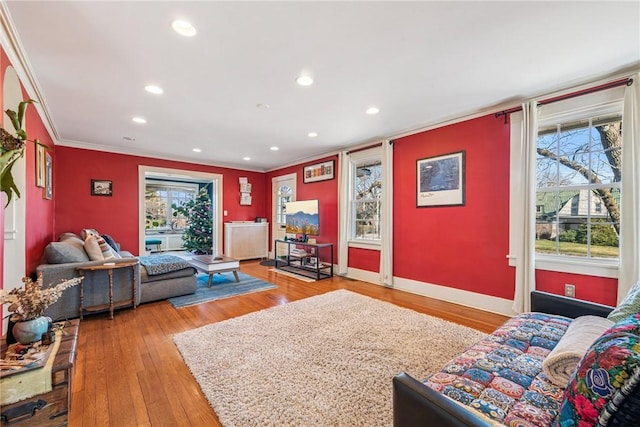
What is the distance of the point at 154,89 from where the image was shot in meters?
2.70

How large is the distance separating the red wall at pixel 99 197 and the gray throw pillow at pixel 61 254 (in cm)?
225

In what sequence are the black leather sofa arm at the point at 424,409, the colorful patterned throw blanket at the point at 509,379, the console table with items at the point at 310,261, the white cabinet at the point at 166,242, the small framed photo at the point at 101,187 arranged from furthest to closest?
1. the white cabinet at the point at 166,242
2. the console table with items at the point at 310,261
3. the small framed photo at the point at 101,187
4. the colorful patterned throw blanket at the point at 509,379
5. the black leather sofa arm at the point at 424,409

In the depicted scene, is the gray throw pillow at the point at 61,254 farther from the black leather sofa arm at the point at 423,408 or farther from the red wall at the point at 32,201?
the black leather sofa arm at the point at 423,408

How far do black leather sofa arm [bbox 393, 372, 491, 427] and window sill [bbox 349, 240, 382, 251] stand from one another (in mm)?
3593

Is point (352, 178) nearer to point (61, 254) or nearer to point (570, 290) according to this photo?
point (570, 290)

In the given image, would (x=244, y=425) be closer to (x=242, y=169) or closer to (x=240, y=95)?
(x=240, y=95)

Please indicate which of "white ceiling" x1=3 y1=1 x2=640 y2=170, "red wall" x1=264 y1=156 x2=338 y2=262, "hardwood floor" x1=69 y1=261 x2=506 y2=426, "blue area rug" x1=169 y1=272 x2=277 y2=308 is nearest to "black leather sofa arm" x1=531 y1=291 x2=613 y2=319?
"hardwood floor" x1=69 y1=261 x2=506 y2=426

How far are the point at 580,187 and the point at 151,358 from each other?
4388mm

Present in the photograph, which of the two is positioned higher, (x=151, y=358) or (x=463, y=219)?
(x=463, y=219)

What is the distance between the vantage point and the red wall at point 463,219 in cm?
314

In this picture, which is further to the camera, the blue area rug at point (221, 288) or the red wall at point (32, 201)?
the blue area rug at point (221, 288)

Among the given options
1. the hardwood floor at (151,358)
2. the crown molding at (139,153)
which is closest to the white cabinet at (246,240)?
the crown molding at (139,153)

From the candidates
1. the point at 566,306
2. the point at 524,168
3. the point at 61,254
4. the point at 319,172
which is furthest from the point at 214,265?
the point at 524,168

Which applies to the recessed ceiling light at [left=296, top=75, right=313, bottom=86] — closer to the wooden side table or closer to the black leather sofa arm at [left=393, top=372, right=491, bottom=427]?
the black leather sofa arm at [left=393, top=372, right=491, bottom=427]
